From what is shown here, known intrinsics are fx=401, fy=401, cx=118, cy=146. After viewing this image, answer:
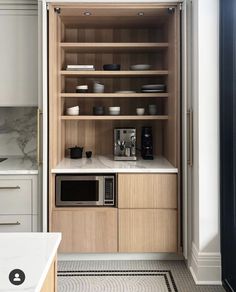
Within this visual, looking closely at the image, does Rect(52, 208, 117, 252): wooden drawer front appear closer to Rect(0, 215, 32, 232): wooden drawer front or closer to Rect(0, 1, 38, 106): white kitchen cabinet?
Rect(0, 215, 32, 232): wooden drawer front

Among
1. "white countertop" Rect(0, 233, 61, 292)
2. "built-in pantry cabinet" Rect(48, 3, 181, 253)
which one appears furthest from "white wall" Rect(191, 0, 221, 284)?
"white countertop" Rect(0, 233, 61, 292)

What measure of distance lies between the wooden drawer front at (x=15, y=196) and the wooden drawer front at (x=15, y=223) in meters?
0.04

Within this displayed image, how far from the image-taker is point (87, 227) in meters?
3.22

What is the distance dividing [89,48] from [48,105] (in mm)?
743

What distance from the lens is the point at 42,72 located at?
10.4 feet

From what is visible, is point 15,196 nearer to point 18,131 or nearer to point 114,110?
point 18,131

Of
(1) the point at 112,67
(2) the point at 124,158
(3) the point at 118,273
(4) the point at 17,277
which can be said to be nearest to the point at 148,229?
(3) the point at 118,273

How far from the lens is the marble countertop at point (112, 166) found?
3.19m

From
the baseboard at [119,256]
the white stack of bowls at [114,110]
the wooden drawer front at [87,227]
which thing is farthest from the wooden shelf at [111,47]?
the baseboard at [119,256]

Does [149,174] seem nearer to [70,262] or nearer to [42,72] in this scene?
[70,262]

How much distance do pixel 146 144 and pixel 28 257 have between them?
102 inches

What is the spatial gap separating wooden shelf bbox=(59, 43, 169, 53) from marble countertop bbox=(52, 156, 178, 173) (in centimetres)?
100

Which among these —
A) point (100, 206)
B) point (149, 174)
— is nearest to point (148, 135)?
point (149, 174)

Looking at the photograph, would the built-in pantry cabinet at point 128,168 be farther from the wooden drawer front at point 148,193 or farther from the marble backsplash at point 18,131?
the marble backsplash at point 18,131
